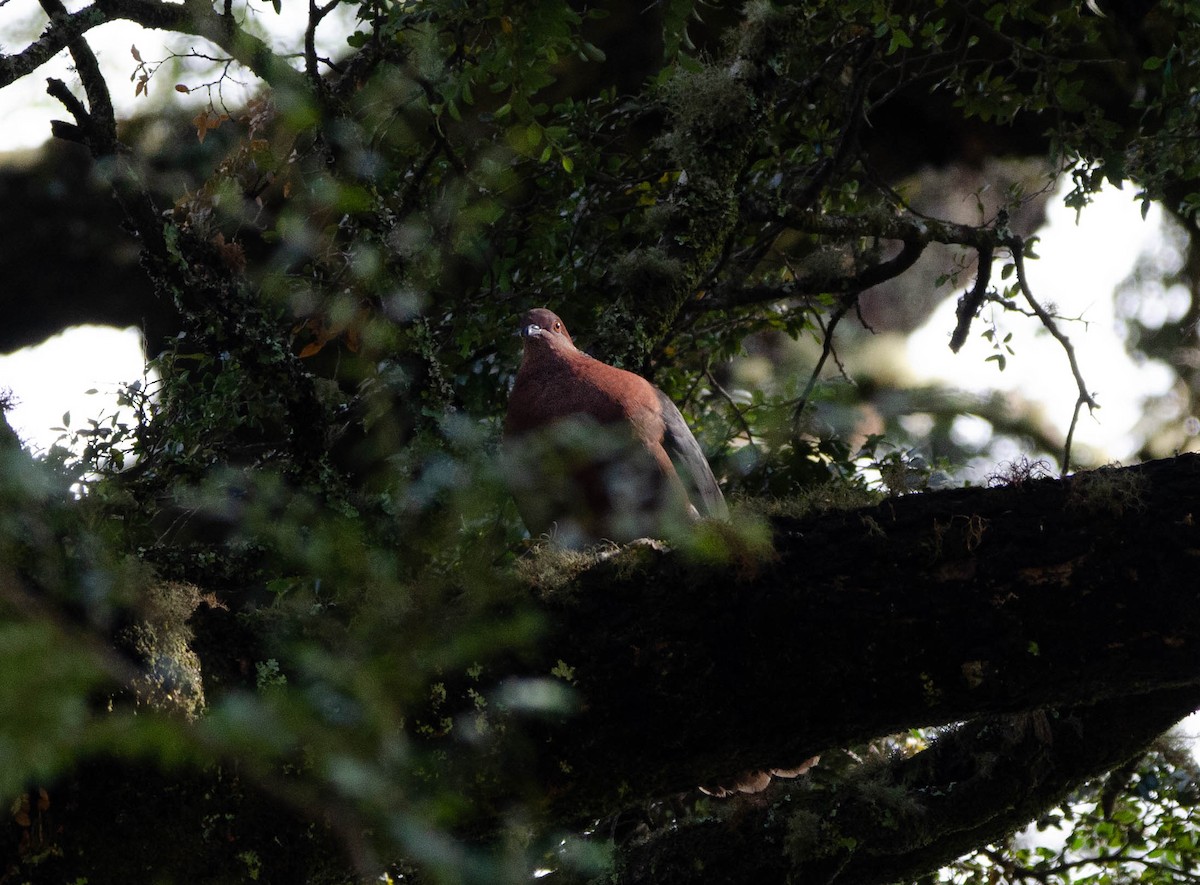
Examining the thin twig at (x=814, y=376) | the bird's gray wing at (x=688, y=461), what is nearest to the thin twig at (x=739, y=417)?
the thin twig at (x=814, y=376)

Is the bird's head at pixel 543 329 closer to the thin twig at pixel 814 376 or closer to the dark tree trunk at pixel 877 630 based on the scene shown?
the thin twig at pixel 814 376

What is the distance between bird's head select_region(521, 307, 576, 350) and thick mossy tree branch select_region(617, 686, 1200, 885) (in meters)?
1.58

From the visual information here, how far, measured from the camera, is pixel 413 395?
3.02m

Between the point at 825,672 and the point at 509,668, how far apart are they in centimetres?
59

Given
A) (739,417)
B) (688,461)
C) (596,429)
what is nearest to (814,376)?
(739,417)

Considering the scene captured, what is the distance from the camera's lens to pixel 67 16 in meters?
2.62

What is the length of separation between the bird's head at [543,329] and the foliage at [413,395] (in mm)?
205

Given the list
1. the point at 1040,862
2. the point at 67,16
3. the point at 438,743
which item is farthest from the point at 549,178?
the point at 1040,862

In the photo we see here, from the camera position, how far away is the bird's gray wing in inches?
145

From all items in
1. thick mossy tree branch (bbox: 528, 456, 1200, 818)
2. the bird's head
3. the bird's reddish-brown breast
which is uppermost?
the bird's head

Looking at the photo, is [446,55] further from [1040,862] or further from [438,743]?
[1040,862]

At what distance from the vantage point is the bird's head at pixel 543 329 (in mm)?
3711

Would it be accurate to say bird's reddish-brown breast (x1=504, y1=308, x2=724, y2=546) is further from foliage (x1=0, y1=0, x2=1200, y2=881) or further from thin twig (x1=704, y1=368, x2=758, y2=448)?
thin twig (x1=704, y1=368, x2=758, y2=448)

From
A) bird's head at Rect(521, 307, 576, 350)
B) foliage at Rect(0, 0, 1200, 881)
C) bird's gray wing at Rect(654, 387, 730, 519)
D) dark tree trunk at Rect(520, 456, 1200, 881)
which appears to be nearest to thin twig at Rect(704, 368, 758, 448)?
foliage at Rect(0, 0, 1200, 881)
